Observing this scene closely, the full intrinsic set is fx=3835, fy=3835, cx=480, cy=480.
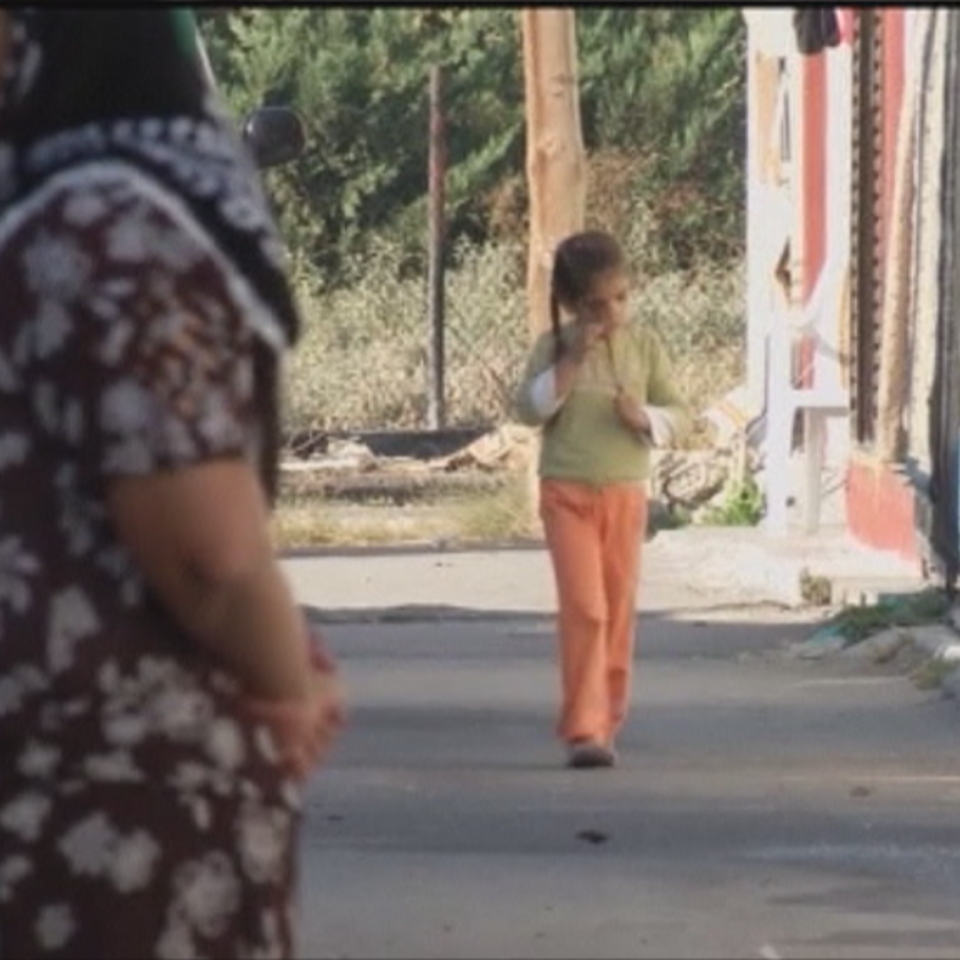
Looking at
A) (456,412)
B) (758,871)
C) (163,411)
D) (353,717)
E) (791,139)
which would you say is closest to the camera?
(163,411)

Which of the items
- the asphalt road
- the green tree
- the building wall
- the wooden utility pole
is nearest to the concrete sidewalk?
the building wall

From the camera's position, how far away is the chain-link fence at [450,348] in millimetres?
35125

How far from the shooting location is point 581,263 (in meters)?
11.3

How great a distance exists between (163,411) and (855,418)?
16432 mm

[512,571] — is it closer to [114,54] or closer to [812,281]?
[812,281]

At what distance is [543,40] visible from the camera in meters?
26.3

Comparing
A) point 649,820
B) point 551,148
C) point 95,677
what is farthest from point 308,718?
point 551,148

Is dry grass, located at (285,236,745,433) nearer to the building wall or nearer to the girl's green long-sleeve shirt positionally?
the building wall

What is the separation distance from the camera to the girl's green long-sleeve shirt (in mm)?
11383

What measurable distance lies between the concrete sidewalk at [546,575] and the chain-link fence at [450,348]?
39.7ft

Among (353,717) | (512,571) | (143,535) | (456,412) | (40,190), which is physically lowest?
(456,412)

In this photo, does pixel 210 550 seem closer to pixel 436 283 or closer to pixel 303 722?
pixel 303 722

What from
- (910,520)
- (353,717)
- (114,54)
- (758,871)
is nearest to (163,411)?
(114,54)

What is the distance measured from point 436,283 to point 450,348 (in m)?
2.43
